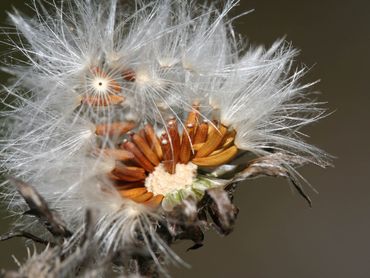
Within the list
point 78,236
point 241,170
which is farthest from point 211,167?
point 78,236

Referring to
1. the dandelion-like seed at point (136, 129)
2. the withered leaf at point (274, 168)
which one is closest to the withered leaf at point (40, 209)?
the dandelion-like seed at point (136, 129)

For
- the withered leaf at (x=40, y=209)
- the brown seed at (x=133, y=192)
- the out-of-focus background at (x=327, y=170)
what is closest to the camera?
the withered leaf at (x=40, y=209)

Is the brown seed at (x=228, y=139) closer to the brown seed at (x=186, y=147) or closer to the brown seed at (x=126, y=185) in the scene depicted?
the brown seed at (x=186, y=147)

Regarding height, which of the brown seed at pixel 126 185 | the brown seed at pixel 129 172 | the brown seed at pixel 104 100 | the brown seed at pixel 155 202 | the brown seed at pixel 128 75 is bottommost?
the brown seed at pixel 155 202

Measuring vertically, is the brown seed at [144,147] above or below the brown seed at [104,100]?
below

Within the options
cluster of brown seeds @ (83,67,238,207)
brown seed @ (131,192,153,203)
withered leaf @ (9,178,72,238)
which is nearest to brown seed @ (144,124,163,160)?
cluster of brown seeds @ (83,67,238,207)

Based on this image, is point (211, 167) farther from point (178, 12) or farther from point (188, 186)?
point (178, 12)
